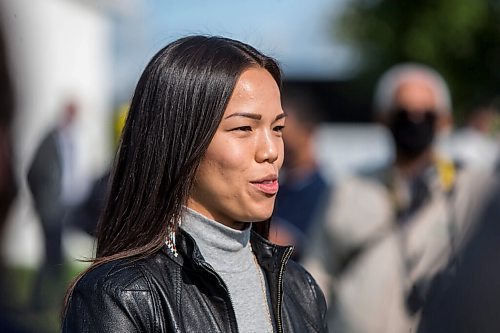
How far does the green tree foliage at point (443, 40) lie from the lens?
130 ft

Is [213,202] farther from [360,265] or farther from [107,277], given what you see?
[360,265]

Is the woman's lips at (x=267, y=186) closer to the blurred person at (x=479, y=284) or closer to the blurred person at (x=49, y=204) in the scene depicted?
the blurred person at (x=479, y=284)

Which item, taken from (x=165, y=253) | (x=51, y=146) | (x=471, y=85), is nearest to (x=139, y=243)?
(x=165, y=253)

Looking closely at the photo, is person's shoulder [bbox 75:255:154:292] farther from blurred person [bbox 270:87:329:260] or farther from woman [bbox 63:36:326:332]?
blurred person [bbox 270:87:329:260]

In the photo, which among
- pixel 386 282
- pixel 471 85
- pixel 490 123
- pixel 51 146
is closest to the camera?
pixel 386 282

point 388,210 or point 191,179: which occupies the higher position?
point 191,179

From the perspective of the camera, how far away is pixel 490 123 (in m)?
13.4

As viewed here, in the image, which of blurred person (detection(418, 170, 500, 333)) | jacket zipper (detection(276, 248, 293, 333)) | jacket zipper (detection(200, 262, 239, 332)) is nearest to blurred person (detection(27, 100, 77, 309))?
jacket zipper (detection(276, 248, 293, 333))

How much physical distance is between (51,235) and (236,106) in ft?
16.3

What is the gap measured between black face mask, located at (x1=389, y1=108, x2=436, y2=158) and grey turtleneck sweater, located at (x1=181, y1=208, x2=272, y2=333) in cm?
260

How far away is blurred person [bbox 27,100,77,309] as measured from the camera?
5484 mm

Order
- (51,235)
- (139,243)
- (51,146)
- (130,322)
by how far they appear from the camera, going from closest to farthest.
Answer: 1. (130,322)
2. (139,243)
3. (51,146)
4. (51,235)

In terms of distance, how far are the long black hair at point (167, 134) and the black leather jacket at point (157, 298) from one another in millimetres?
48

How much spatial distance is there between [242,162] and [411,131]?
8.93ft
